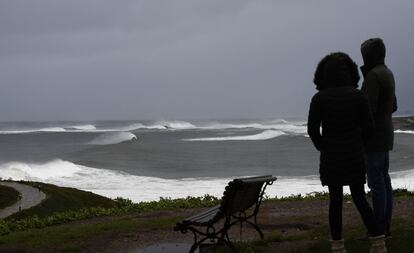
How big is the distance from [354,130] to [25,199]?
15.1 metres

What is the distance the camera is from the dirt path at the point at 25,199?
16297 mm

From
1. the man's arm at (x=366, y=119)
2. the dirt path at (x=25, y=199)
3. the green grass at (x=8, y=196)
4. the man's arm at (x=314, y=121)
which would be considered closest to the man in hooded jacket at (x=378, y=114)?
the man's arm at (x=366, y=119)

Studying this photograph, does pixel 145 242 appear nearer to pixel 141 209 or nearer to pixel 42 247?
pixel 42 247

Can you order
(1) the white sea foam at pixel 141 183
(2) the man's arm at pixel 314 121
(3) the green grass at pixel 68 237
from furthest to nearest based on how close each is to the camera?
(1) the white sea foam at pixel 141 183 < (3) the green grass at pixel 68 237 < (2) the man's arm at pixel 314 121

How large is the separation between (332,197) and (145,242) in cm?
369

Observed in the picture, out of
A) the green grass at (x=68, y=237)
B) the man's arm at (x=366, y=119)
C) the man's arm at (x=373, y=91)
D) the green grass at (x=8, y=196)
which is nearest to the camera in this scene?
the man's arm at (x=366, y=119)

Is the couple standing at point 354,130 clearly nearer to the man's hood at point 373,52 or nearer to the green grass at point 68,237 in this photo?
the man's hood at point 373,52

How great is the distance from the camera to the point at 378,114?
575 cm

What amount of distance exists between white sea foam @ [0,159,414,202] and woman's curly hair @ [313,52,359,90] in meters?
15.2

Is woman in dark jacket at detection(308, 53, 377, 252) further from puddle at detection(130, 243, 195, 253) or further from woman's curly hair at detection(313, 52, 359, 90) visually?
puddle at detection(130, 243, 195, 253)

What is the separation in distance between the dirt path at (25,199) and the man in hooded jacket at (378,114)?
1194 centimetres

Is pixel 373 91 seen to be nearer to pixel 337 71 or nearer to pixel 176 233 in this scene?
pixel 337 71

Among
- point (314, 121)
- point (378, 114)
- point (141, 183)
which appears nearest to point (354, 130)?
point (314, 121)

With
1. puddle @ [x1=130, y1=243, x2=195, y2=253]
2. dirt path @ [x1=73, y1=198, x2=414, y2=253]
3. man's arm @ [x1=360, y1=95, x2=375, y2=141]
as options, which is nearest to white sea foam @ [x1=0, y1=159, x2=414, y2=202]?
dirt path @ [x1=73, y1=198, x2=414, y2=253]
